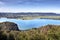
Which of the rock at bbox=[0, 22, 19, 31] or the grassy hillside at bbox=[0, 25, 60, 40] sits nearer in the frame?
the grassy hillside at bbox=[0, 25, 60, 40]

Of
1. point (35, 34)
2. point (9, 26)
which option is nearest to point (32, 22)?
point (35, 34)

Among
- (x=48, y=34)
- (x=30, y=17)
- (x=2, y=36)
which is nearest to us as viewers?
(x=2, y=36)

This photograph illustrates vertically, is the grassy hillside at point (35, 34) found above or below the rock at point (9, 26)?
below

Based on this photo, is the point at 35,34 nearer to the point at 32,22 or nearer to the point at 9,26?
the point at 32,22

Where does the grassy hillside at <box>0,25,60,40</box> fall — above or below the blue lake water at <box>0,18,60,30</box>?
below

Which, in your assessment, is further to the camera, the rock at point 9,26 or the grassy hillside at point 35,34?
the rock at point 9,26

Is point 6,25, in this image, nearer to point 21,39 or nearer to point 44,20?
point 21,39

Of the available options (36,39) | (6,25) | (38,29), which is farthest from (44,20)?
(6,25)

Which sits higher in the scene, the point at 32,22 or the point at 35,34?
the point at 32,22
